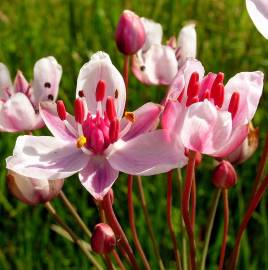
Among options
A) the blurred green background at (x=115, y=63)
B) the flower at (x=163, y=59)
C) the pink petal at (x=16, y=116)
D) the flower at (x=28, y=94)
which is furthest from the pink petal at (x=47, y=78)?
the blurred green background at (x=115, y=63)

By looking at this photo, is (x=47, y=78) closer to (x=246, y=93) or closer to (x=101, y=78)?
(x=101, y=78)

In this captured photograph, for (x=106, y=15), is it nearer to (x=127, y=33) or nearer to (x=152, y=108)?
(x=127, y=33)

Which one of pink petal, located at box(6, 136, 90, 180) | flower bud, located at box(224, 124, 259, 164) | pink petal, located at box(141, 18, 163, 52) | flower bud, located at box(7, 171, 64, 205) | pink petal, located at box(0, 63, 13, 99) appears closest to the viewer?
pink petal, located at box(6, 136, 90, 180)

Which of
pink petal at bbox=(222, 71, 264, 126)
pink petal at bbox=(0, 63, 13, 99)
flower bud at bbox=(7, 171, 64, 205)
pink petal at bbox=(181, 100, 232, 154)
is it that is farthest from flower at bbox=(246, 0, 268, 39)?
pink petal at bbox=(0, 63, 13, 99)

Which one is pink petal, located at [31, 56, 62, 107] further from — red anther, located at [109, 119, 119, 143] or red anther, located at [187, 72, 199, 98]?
red anther, located at [187, 72, 199, 98]

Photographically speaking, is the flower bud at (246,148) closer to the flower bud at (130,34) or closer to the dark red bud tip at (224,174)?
the dark red bud tip at (224,174)

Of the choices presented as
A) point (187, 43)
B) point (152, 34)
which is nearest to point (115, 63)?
point (152, 34)

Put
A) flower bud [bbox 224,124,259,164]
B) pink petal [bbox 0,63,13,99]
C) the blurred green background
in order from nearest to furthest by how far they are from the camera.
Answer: flower bud [bbox 224,124,259,164], pink petal [bbox 0,63,13,99], the blurred green background
